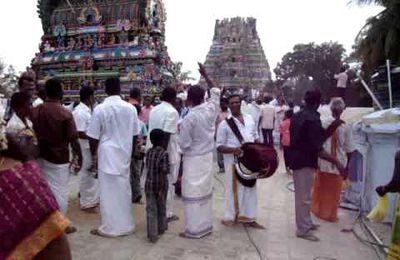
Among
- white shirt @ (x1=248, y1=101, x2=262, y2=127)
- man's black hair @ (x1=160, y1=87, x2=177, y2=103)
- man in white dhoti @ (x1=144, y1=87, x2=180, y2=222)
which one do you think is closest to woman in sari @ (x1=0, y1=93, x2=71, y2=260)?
man in white dhoti @ (x1=144, y1=87, x2=180, y2=222)

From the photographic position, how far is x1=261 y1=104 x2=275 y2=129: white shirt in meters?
12.5

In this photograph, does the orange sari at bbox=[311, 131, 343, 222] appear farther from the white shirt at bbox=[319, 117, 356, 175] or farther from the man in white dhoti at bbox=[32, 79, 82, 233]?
the man in white dhoti at bbox=[32, 79, 82, 233]

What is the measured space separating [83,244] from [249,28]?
160 feet

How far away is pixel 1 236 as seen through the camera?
164 cm

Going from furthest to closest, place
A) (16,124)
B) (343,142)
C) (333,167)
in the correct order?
(343,142)
(333,167)
(16,124)

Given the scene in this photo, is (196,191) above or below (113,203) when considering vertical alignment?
above

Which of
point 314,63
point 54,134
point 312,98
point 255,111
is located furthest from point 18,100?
point 314,63

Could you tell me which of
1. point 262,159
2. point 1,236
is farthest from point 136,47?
point 1,236

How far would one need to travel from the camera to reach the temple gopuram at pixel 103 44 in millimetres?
22625

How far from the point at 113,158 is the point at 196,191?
997 mm

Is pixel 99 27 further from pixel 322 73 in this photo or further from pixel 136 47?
pixel 322 73

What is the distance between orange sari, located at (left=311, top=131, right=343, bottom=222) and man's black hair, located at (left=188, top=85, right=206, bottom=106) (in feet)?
6.37

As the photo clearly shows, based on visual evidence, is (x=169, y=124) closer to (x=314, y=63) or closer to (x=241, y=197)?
(x=241, y=197)

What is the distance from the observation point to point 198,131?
15.9 ft
